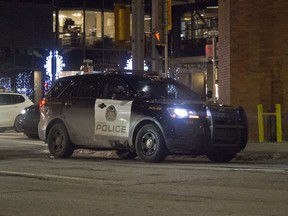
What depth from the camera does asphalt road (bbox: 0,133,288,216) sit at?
7.53 m

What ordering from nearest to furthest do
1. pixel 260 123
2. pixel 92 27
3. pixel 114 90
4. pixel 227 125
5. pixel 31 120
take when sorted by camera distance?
pixel 227 125 → pixel 114 90 → pixel 260 123 → pixel 31 120 → pixel 92 27

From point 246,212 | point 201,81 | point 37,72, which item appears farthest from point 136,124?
point 201,81

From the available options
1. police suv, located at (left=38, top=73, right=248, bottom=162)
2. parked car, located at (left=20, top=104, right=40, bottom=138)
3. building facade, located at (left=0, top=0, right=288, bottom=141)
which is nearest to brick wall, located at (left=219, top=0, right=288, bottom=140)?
police suv, located at (left=38, top=73, right=248, bottom=162)

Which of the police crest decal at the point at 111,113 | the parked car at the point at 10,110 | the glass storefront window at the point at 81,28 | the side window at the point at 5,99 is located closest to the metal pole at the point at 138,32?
the police crest decal at the point at 111,113

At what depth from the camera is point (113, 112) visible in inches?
514

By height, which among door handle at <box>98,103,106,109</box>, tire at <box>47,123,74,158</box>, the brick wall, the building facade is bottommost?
tire at <box>47,123,74,158</box>

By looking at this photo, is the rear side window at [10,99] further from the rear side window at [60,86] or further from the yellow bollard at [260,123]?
the yellow bollard at [260,123]

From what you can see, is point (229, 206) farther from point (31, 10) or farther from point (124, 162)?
point (31, 10)

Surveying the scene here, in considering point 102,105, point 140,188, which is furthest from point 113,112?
point 140,188

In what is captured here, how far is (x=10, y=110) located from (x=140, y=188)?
54.3 feet

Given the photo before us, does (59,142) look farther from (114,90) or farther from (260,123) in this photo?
(260,123)

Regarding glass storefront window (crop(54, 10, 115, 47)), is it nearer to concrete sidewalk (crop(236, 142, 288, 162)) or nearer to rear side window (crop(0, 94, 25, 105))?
rear side window (crop(0, 94, 25, 105))

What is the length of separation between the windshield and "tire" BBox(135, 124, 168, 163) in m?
0.75

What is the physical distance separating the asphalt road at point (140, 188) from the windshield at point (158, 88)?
1.44 meters
